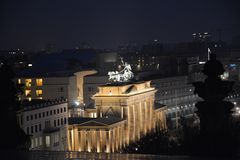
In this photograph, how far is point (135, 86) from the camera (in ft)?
220

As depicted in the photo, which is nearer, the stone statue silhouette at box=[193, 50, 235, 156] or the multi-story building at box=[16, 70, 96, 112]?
the stone statue silhouette at box=[193, 50, 235, 156]

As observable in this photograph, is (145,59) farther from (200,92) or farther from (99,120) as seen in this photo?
(200,92)

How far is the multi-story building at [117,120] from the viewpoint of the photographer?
5744 centimetres

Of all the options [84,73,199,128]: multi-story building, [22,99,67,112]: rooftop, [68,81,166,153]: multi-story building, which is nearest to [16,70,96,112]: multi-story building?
[84,73,199,128]: multi-story building

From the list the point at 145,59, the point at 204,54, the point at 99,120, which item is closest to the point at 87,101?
the point at 99,120

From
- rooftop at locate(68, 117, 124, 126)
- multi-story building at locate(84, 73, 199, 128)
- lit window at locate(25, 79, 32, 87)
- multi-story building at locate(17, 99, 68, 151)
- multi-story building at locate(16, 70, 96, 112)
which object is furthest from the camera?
multi-story building at locate(84, 73, 199, 128)

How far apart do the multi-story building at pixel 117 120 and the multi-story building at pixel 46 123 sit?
283cm

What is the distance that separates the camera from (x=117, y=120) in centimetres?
6147

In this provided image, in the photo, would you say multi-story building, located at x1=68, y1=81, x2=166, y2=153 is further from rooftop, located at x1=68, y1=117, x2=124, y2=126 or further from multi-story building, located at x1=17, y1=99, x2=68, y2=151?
multi-story building, located at x1=17, y1=99, x2=68, y2=151

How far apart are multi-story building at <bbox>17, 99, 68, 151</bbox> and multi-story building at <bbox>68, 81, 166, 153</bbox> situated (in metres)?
2.83

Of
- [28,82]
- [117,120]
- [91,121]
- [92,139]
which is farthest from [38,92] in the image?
[91,121]

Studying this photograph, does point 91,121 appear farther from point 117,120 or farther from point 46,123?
point 46,123

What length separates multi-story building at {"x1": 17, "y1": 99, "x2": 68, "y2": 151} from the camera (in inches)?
1885

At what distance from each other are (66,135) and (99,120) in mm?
4892
